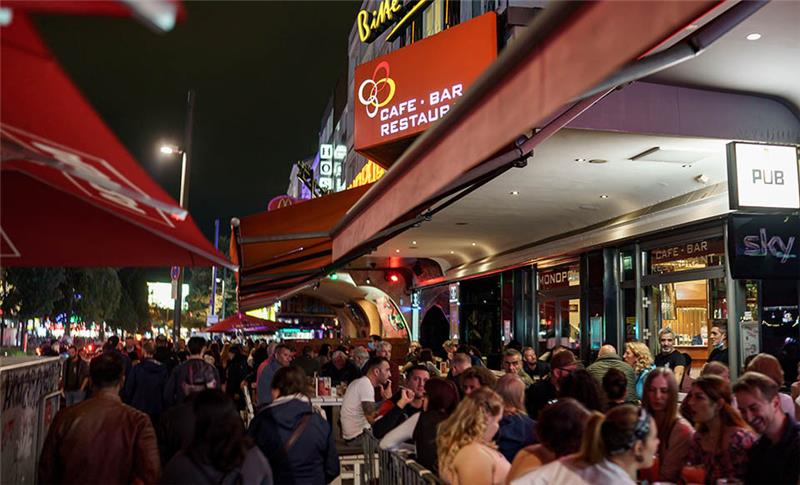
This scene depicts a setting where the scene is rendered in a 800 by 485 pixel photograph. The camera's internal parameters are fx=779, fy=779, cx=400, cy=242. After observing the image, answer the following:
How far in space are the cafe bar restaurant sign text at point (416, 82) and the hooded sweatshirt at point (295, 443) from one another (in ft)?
28.0

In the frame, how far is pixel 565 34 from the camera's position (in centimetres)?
276

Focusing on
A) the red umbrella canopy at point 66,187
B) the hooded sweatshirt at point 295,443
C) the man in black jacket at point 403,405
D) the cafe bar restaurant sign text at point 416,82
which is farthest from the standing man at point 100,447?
the cafe bar restaurant sign text at point 416,82

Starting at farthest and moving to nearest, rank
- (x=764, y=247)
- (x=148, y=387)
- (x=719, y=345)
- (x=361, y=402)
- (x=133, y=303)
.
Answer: (x=133, y=303) < (x=719, y=345) < (x=764, y=247) < (x=148, y=387) < (x=361, y=402)

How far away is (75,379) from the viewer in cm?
1252

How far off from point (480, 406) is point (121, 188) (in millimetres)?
3383

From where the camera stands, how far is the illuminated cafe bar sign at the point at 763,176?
9445mm

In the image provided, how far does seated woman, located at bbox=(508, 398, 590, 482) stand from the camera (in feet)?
15.6

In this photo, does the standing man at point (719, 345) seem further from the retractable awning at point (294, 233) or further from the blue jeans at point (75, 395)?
the blue jeans at point (75, 395)

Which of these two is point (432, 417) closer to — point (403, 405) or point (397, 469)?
point (397, 469)

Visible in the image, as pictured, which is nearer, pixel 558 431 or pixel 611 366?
pixel 558 431

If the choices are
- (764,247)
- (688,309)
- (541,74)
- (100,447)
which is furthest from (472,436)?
(688,309)

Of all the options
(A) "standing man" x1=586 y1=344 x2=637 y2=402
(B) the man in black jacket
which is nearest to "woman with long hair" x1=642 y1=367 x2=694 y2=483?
(B) the man in black jacket

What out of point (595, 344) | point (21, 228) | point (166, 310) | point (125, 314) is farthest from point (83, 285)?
point (166, 310)

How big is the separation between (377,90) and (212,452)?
464 inches
